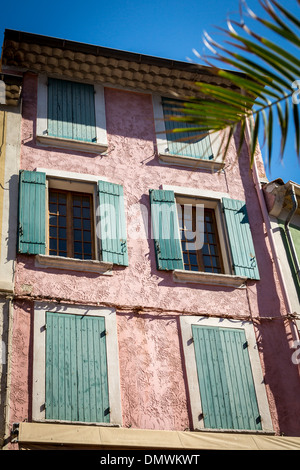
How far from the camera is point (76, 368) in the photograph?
29.5ft

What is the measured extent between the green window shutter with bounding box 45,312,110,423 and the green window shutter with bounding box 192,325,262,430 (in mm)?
1540

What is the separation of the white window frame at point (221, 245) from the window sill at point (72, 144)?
1.34 meters

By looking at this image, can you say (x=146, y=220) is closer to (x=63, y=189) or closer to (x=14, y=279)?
(x=63, y=189)

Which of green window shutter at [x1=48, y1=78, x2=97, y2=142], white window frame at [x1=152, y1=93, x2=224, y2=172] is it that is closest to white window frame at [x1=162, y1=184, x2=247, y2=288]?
white window frame at [x1=152, y1=93, x2=224, y2=172]

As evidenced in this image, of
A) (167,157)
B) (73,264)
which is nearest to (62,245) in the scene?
(73,264)

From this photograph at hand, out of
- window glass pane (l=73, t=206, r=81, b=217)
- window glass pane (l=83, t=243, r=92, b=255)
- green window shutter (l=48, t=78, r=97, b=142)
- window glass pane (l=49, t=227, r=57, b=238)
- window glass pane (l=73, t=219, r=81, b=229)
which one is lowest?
window glass pane (l=83, t=243, r=92, b=255)

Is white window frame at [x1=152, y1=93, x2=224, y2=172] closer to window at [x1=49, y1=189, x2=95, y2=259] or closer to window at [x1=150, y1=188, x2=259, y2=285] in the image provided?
window at [x1=150, y1=188, x2=259, y2=285]

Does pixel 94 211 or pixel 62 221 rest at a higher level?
pixel 94 211

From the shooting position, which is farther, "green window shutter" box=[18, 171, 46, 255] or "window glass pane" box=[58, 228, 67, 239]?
"window glass pane" box=[58, 228, 67, 239]

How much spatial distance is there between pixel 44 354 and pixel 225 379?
9.25ft

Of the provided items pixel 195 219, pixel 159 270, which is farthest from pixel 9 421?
pixel 195 219

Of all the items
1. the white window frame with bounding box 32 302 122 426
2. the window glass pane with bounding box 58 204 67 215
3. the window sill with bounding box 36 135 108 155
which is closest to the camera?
the white window frame with bounding box 32 302 122 426

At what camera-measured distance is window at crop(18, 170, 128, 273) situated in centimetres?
983

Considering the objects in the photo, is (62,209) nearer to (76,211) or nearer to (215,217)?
(76,211)
